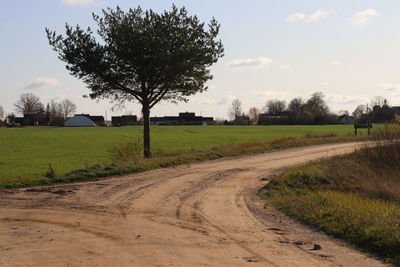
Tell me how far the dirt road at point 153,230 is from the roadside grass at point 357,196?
1.69ft

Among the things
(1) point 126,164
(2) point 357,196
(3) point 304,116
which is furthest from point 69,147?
(3) point 304,116

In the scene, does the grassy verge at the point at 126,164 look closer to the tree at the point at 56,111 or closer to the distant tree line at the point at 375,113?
the distant tree line at the point at 375,113

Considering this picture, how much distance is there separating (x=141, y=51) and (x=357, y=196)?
43.8 feet

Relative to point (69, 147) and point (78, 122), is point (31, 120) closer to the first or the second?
point (78, 122)

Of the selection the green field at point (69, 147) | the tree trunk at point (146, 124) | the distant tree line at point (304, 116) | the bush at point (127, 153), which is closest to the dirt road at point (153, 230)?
the green field at point (69, 147)

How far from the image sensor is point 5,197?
44.8 feet

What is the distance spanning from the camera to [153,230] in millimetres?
9531

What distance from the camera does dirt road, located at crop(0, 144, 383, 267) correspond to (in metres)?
7.54

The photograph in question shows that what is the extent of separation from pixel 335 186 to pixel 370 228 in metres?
9.03

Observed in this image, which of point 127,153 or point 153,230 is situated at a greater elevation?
point 127,153

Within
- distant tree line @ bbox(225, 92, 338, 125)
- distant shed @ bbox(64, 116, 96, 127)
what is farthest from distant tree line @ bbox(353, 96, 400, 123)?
distant shed @ bbox(64, 116, 96, 127)

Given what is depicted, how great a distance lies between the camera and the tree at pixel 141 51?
24188 millimetres

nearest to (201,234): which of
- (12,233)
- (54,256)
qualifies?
(54,256)

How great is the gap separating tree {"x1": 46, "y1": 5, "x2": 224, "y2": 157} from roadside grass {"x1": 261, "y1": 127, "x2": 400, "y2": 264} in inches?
331
